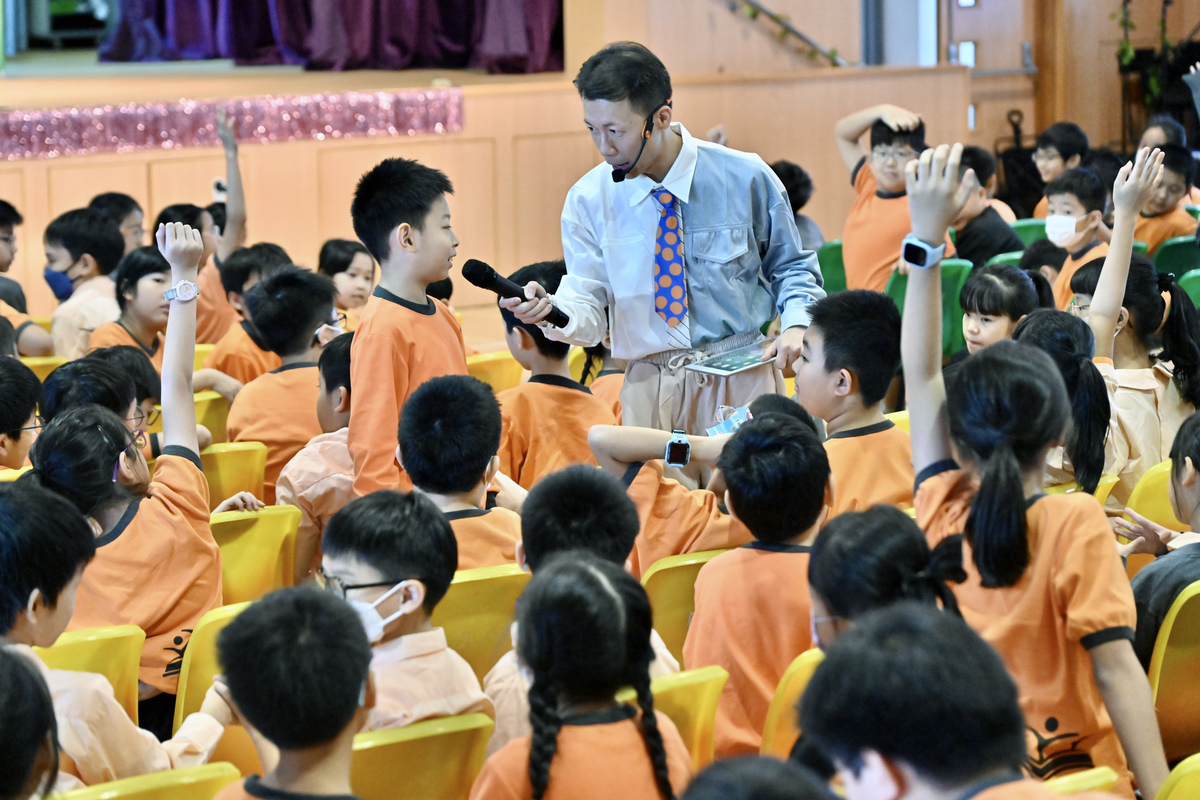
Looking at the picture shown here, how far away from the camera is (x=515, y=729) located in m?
2.02

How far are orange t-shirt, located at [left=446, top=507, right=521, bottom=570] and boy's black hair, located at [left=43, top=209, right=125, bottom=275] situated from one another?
135 inches

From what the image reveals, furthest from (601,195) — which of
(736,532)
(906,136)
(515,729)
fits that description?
(906,136)

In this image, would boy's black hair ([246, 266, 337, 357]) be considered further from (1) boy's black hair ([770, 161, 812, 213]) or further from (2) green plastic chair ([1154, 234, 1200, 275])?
(2) green plastic chair ([1154, 234, 1200, 275])

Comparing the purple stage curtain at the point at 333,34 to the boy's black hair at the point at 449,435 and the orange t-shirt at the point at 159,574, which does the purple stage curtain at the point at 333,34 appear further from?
the orange t-shirt at the point at 159,574

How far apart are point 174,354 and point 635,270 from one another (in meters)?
1.10

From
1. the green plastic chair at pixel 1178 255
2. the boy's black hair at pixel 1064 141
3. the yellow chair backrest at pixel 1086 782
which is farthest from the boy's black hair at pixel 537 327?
the boy's black hair at pixel 1064 141

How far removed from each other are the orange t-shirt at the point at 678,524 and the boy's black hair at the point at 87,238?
141 inches

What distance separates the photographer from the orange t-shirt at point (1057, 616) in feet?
5.83

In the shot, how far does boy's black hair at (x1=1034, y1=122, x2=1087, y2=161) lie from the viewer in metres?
7.07

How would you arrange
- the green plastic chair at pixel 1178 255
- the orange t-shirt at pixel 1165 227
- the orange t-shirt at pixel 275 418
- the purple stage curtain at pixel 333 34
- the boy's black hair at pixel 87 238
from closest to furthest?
the orange t-shirt at pixel 275 418 → the boy's black hair at pixel 87 238 → the green plastic chair at pixel 1178 255 → the orange t-shirt at pixel 1165 227 → the purple stage curtain at pixel 333 34

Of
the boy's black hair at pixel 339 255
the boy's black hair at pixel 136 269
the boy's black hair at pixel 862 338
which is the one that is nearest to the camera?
the boy's black hair at pixel 862 338

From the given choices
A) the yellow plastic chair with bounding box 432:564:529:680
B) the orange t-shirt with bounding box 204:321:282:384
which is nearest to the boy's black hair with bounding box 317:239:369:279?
the orange t-shirt with bounding box 204:321:282:384

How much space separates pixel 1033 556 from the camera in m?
1.81

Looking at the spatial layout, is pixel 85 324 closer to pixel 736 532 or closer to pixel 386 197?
pixel 386 197
